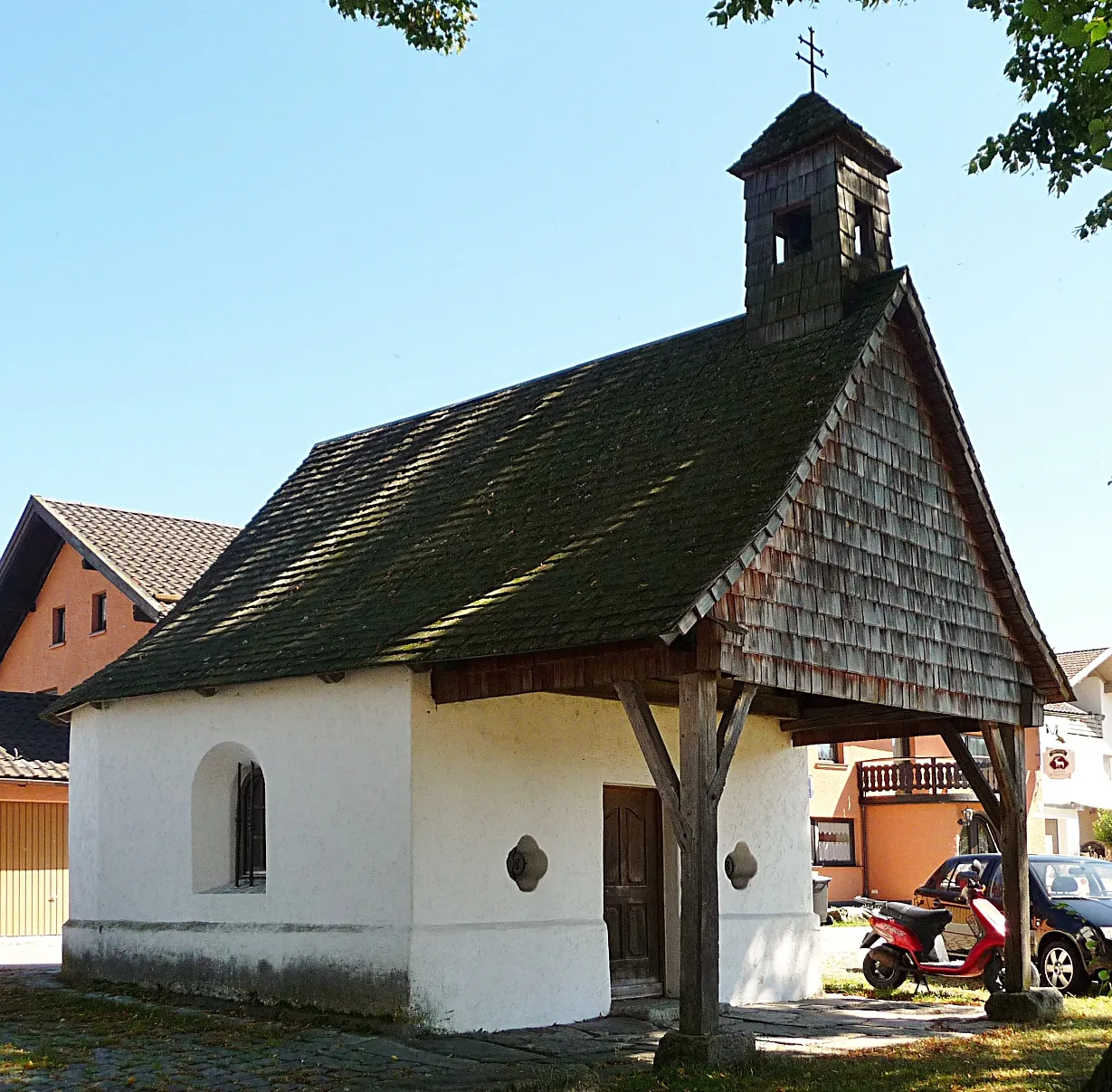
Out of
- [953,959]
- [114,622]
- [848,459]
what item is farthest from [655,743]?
[114,622]

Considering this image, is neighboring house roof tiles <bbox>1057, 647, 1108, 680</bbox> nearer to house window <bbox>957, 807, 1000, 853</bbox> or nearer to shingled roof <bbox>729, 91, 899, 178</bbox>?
house window <bbox>957, 807, 1000, 853</bbox>

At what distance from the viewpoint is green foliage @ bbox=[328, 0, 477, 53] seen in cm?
1191

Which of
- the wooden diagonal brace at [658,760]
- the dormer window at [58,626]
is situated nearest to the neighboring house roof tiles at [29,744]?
the dormer window at [58,626]

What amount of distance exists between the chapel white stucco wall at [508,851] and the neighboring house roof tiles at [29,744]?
12279mm

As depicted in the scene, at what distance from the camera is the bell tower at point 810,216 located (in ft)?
47.6

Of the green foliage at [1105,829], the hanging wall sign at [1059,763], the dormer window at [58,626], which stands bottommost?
the green foliage at [1105,829]

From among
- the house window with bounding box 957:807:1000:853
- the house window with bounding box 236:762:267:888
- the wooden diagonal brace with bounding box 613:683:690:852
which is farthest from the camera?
the house window with bounding box 957:807:1000:853

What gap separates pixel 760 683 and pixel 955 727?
15.9ft

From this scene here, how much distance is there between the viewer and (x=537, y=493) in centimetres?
1452

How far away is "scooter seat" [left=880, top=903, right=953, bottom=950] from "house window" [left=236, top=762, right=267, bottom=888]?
23.9 ft

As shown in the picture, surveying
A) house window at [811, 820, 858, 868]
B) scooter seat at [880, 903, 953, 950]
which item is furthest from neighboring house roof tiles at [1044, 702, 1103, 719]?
scooter seat at [880, 903, 953, 950]

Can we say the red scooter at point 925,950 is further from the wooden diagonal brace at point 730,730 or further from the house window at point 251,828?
the house window at point 251,828

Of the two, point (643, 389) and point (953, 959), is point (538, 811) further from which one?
point (953, 959)

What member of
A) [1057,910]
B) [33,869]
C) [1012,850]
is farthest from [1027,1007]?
[33,869]
